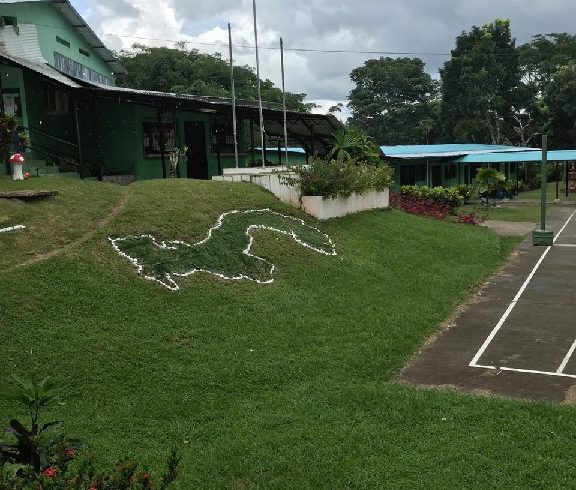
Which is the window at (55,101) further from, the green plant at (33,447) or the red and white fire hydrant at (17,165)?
the green plant at (33,447)

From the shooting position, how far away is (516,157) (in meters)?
39.0

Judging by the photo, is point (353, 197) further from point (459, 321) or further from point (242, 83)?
point (242, 83)

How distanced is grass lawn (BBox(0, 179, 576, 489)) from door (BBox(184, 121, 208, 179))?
10403 mm

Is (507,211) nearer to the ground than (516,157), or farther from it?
nearer to the ground

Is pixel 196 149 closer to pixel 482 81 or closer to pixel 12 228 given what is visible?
pixel 12 228

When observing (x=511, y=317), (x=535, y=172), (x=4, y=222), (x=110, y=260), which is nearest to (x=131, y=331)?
(x=110, y=260)

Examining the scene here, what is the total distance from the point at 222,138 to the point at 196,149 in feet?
6.60

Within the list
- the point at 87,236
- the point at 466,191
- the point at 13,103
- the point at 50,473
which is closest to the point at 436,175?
the point at 466,191

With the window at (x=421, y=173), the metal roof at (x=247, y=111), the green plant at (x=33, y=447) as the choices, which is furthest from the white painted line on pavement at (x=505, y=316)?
the window at (x=421, y=173)

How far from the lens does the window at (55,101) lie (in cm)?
2214

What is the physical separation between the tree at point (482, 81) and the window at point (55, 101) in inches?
1578

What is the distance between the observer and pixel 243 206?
1652cm

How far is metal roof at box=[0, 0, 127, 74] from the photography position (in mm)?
25562

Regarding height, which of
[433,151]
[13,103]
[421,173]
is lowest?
[421,173]
